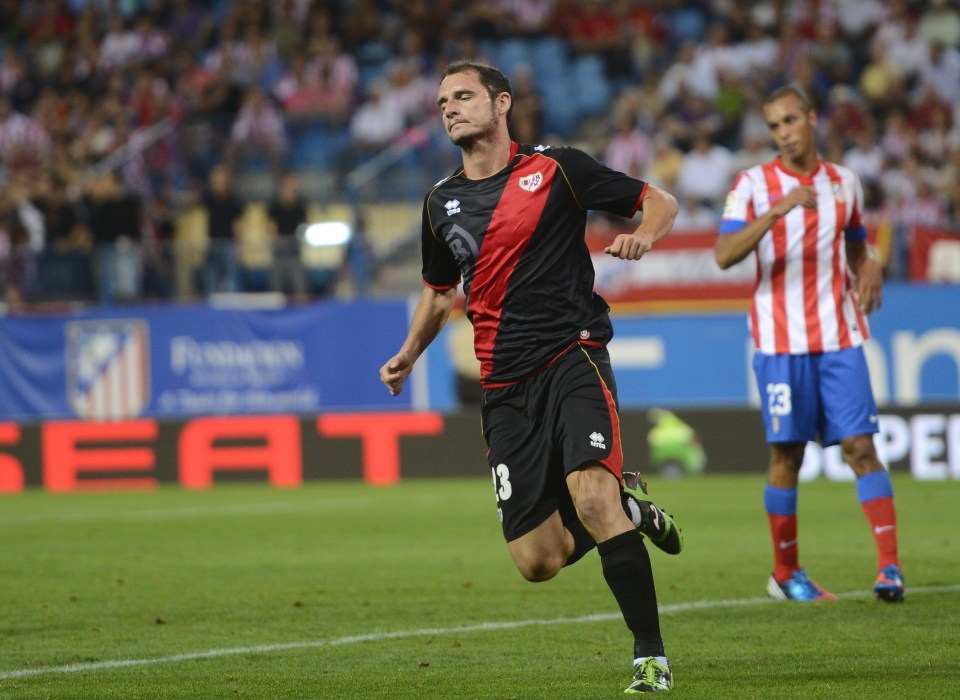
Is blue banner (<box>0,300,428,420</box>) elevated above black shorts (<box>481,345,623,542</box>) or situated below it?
above

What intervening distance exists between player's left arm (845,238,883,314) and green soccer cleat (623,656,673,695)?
10.1ft

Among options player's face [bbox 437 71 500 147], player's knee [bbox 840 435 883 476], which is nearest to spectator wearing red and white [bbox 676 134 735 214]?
player's knee [bbox 840 435 883 476]

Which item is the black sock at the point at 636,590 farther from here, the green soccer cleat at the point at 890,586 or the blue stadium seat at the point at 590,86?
the blue stadium seat at the point at 590,86

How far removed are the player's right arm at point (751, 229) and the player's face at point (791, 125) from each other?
0.31m

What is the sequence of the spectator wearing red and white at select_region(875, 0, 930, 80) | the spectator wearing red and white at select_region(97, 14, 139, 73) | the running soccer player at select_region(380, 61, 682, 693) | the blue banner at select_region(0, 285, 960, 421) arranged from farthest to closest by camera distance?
the spectator wearing red and white at select_region(97, 14, 139, 73) < the spectator wearing red and white at select_region(875, 0, 930, 80) < the blue banner at select_region(0, 285, 960, 421) < the running soccer player at select_region(380, 61, 682, 693)

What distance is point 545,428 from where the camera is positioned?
5.73 meters

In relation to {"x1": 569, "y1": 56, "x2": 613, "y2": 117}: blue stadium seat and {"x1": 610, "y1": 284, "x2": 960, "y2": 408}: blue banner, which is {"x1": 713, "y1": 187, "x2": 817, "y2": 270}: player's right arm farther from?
{"x1": 569, "y1": 56, "x2": 613, "y2": 117}: blue stadium seat

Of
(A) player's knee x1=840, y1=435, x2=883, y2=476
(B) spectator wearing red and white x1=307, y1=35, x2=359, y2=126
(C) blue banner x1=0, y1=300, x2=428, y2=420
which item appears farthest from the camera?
(B) spectator wearing red and white x1=307, y1=35, x2=359, y2=126

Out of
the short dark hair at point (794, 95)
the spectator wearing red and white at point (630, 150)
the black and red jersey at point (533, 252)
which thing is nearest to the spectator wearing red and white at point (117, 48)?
the spectator wearing red and white at point (630, 150)

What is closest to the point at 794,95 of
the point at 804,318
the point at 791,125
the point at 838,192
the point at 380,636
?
the point at 791,125

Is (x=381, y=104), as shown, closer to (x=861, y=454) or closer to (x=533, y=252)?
(x=861, y=454)

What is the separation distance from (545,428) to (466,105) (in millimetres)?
1194

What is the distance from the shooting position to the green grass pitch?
569 centimetres

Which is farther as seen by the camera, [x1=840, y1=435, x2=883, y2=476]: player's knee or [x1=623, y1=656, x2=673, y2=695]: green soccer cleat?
[x1=840, y1=435, x2=883, y2=476]: player's knee
